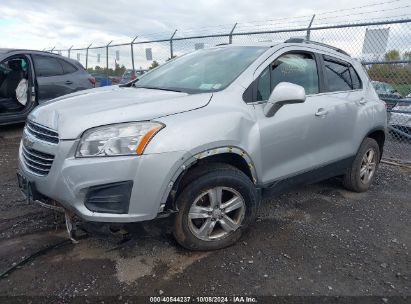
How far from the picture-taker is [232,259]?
3.05 meters

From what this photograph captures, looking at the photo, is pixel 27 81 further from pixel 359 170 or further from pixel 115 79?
pixel 115 79

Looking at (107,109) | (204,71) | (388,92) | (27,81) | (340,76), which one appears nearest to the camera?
(107,109)

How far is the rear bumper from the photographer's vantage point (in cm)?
250

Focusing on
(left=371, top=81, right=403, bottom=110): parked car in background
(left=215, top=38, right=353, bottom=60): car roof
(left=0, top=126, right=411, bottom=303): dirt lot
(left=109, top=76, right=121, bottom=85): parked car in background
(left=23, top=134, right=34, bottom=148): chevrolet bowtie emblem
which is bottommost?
(left=0, top=126, right=411, bottom=303): dirt lot

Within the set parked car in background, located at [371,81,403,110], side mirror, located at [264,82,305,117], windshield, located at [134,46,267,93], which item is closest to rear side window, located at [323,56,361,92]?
windshield, located at [134,46,267,93]

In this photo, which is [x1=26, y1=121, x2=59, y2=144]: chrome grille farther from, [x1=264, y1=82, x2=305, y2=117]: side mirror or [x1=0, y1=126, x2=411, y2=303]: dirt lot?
[x1=264, y1=82, x2=305, y2=117]: side mirror

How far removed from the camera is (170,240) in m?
3.24

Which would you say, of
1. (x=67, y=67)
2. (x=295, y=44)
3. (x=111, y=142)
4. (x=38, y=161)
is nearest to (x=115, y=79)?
(x=67, y=67)

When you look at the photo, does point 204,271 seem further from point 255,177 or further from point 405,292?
point 405,292

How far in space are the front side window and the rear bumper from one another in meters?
1.14

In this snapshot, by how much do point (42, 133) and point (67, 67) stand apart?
5605 mm

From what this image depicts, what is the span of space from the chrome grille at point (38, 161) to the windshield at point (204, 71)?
48.7 inches

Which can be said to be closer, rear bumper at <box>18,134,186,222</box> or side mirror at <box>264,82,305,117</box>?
rear bumper at <box>18,134,186,222</box>

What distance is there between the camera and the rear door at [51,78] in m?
7.12
